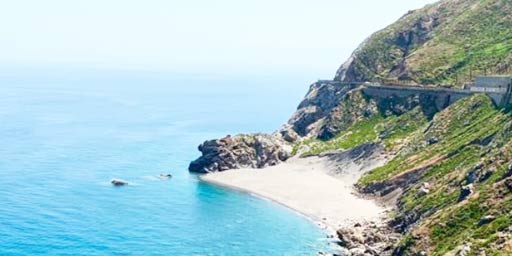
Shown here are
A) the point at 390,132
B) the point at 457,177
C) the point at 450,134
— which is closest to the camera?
A: the point at 457,177

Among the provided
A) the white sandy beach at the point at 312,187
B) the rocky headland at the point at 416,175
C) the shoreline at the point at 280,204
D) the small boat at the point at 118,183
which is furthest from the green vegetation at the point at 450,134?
the small boat at the point at 118,183

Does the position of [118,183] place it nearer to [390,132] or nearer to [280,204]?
[280,204]

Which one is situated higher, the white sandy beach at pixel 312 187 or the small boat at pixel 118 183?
the small boat at pixel 118 183

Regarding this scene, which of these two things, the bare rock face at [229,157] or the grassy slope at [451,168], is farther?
the bare rock face at [229,157]

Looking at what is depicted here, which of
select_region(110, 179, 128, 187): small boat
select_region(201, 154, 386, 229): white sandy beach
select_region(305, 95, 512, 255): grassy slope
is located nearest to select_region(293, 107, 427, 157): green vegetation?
select_region(305, 95, 512, 255): grassy slope

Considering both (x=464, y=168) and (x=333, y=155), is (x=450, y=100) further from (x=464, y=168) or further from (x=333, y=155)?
(x=464, y=168)

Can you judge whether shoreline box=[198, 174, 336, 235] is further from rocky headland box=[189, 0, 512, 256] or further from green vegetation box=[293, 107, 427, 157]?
green vegetation box=[293, 107, 427, 157]

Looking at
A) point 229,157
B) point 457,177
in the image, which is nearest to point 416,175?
point 457,177

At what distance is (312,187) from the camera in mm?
171750

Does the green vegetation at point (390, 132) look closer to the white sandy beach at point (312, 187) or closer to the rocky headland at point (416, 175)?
the rocky headland at point (416, 175)

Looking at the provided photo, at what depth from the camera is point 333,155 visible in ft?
633

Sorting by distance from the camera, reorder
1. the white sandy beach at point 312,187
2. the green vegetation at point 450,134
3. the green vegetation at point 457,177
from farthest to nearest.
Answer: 1. the green vegetation at point 450,134
2. the white sandy beach at point 312,187
3. the green vegetation at point 457,177

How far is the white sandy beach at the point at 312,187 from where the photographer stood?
484ft

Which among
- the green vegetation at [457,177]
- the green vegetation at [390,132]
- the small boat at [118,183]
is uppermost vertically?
the small boat at [118,183]
